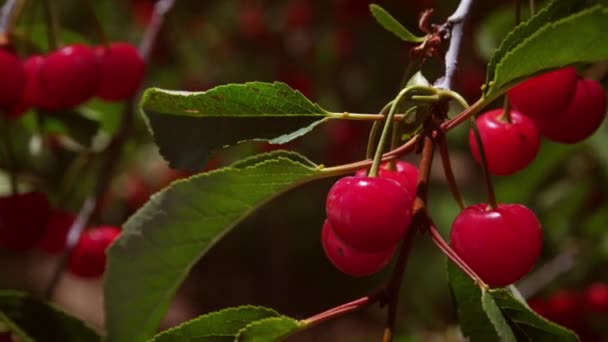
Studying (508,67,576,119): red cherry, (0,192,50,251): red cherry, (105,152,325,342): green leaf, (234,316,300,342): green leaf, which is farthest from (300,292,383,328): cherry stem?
(0,192,50,251): red cherry

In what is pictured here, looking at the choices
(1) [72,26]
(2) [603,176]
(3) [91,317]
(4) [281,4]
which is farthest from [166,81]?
(3) [91,317]

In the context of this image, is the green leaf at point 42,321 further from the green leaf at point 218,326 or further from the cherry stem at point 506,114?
the cherry stem at point 506,114

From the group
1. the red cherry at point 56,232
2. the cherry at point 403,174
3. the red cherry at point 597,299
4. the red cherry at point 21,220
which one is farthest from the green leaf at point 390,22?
the red cherry at point 597,299

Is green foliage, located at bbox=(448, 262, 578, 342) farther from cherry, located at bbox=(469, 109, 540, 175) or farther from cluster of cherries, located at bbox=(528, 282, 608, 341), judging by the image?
cluster of cherries, located at bbox=(528, 282, 608, 341)

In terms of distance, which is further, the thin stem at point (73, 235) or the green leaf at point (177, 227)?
the thin stem at point (73, 235)

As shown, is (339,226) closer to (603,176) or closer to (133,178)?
(603,176)

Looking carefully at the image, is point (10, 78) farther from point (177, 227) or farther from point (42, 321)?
point (177, 227)
